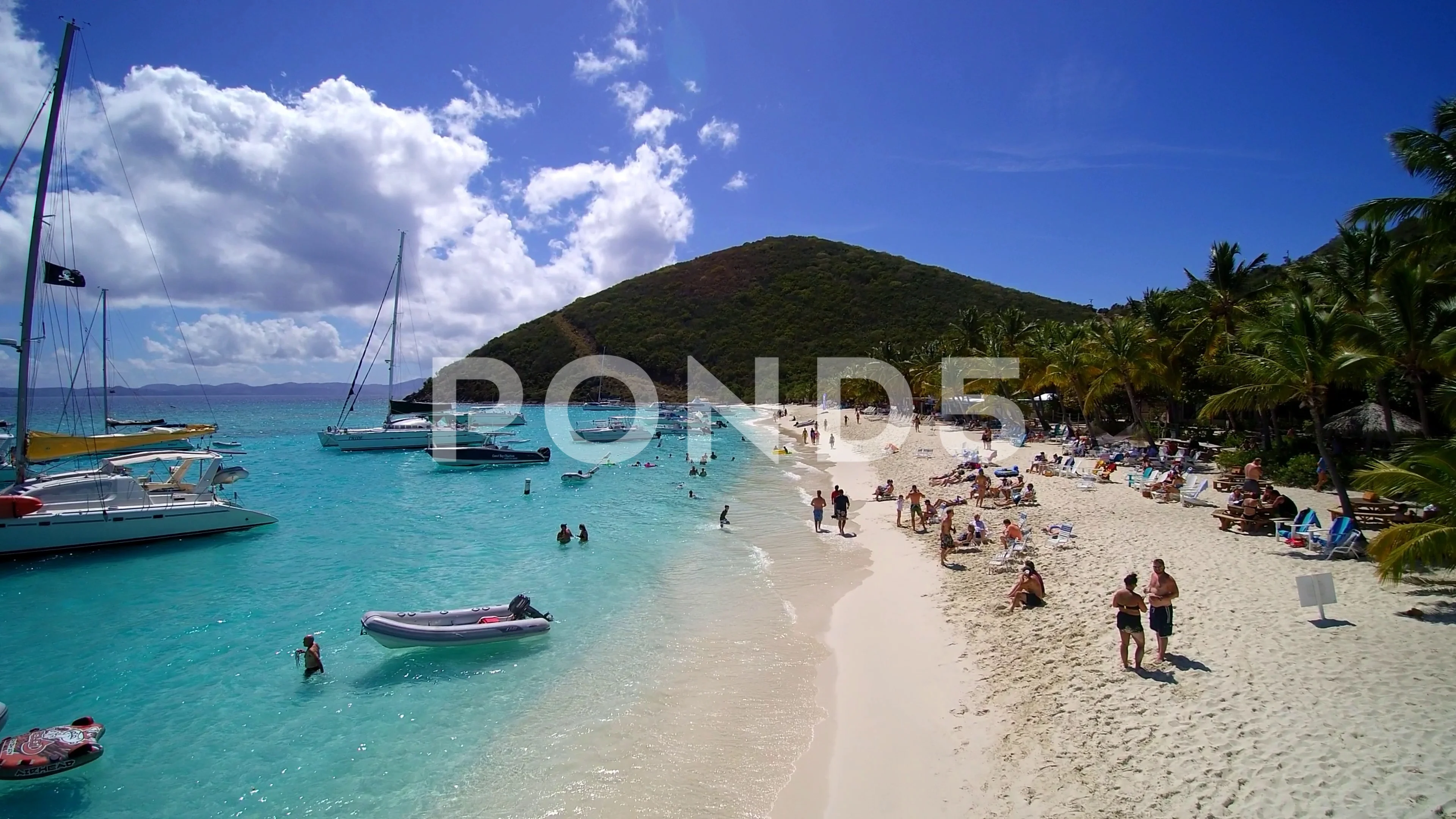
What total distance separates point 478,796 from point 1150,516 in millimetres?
15885

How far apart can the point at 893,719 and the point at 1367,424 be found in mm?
20083

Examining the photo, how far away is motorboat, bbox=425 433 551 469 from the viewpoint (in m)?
41.4

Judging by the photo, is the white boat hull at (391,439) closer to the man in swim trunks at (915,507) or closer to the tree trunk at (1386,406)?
the man in swim trunks at (915,507)

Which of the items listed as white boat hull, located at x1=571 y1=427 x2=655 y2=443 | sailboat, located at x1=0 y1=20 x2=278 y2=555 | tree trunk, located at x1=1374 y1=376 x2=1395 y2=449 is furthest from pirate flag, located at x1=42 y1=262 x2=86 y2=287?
white boat hull, located at x1=571 y1=427 x2=655 y2=443

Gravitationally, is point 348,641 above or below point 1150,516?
below

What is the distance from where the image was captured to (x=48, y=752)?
7816 millimetres

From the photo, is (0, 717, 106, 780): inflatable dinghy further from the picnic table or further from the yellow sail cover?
the picnic table

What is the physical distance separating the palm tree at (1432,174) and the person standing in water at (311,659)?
67.7 ft

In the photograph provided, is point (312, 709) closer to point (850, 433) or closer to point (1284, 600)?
point (1284, 600)

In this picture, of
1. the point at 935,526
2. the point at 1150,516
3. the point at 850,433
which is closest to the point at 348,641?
the point at 935,526

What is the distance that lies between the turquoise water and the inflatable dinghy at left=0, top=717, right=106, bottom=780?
30 centimetres

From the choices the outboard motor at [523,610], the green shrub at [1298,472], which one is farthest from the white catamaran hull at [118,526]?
the green shrub at [1298,472]

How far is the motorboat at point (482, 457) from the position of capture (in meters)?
41.4

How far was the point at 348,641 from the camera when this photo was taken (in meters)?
12.3
